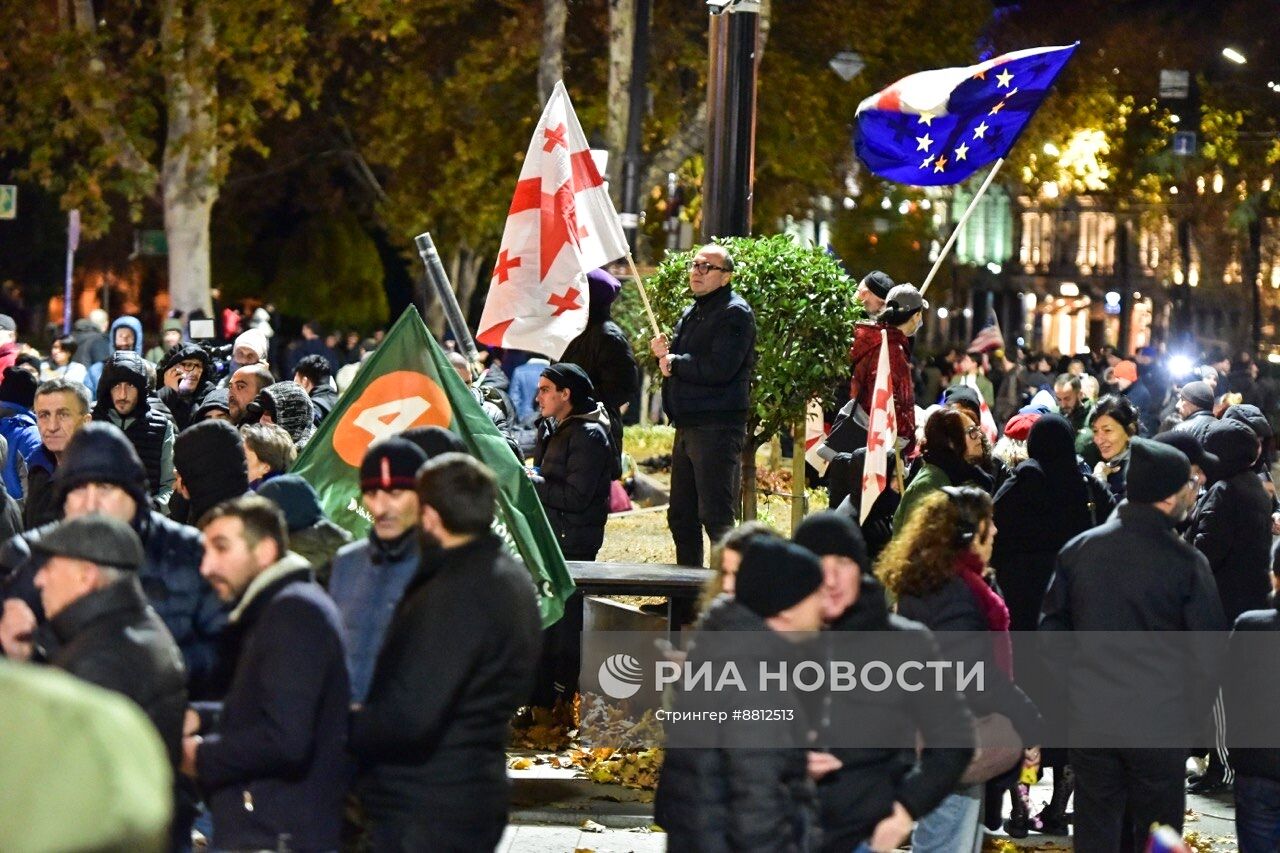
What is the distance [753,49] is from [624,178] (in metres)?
9.86

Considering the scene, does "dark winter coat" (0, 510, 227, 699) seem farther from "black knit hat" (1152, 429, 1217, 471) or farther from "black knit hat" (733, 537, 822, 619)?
"black knit hat" (1152, 429, 1217, 471)

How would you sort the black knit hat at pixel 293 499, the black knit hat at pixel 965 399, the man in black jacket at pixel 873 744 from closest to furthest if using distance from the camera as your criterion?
the man in black jacket at pixel 873 744 < the black knit hat at pixel 293 499 < the black knit hat at pixel 965 399

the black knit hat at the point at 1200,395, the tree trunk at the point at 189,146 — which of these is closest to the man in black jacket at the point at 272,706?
the black knit hat at the point at 1200,395

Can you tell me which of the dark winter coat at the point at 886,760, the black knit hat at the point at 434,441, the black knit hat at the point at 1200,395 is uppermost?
the black knit hat at the point at 1200,395

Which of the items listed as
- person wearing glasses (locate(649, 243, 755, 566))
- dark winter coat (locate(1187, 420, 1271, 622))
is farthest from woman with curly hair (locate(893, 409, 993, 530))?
person wearing glasses (locate(649, 243, 755, 566))

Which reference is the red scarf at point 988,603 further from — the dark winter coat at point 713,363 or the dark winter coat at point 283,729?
the dark winter coat at point 713,363

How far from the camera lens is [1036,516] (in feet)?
29.4

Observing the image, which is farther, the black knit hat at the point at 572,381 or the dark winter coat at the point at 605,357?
the dark winter coat at the point at 605,357

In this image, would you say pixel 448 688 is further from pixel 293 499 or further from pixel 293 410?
pixel 293 410

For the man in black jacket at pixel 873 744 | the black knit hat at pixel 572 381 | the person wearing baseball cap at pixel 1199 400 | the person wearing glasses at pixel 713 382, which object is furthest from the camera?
the person wearing baseball cap at pixel 1199 400

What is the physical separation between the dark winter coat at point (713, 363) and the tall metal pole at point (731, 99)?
2.93ft

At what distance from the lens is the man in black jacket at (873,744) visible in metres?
5.36

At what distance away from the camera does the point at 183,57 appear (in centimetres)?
2820

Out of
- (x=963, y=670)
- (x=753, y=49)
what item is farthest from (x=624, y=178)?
(x=963, y=670)
